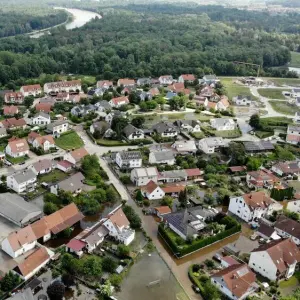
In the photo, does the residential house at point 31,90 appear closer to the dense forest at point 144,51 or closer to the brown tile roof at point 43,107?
the dense forest at point 144,51

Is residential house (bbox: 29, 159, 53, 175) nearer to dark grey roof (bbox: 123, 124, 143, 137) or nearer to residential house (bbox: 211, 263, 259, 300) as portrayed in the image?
dark grey roof (bbox: 123, 124, 143, 137)

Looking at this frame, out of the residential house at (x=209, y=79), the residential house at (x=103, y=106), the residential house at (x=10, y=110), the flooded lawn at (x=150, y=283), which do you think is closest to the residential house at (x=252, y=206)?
the flooded lawn at (x=150, y=283)

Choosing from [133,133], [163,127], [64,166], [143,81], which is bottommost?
[143,81]

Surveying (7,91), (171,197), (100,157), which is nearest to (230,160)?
(171,197)

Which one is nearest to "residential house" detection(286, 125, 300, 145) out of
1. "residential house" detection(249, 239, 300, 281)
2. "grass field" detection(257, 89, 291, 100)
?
"grass field" detection(257, 89, 291, 100)

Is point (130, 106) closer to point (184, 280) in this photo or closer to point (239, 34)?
point (184, 280)

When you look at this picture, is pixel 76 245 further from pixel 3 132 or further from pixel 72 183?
pixel 3 132

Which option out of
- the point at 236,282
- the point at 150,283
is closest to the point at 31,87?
the point at 150,283
